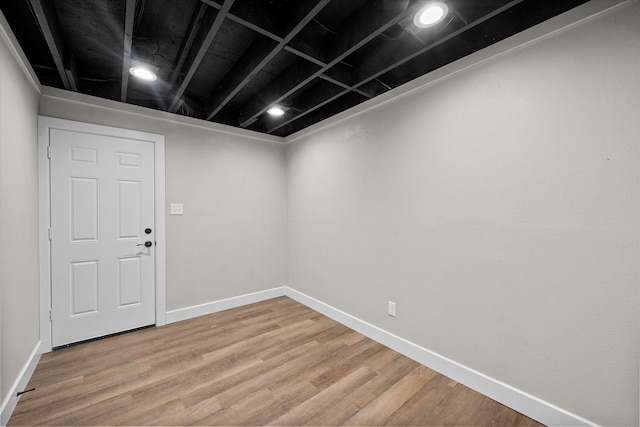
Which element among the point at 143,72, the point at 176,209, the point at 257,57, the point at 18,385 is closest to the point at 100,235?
the point at 176,209

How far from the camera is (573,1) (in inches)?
55.2

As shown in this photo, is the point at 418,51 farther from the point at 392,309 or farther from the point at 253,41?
the point at 392,309

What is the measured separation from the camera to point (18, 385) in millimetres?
1702

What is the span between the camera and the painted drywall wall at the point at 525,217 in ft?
4.32

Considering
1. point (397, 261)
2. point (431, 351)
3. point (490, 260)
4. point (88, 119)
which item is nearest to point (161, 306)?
point (88, 119)

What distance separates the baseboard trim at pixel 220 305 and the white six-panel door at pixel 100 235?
0.81 ft

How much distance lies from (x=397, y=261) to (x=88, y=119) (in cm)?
333

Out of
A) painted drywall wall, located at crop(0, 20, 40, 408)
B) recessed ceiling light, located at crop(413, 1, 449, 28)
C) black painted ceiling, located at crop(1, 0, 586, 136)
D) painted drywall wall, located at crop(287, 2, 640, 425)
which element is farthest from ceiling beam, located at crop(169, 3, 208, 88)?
painted drywall wall, located at crop(287, 2, 640, 425)

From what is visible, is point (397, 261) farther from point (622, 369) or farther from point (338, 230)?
point (622, 369)

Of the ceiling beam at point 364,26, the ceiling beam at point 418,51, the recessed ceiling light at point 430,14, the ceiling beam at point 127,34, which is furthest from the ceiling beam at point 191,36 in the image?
the recessed ceiling light at point 430,14

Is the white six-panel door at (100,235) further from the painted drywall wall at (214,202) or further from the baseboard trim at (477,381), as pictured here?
the baseboard trim at (477,381)

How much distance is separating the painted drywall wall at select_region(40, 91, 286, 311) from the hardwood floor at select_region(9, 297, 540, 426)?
74 centimetres

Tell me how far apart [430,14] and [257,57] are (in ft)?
4.21

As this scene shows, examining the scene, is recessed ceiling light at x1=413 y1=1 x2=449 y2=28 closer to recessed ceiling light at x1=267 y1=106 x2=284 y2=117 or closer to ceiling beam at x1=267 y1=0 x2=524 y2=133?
ceiling beam at x1=267 y1=0 x2=524 y2=133
